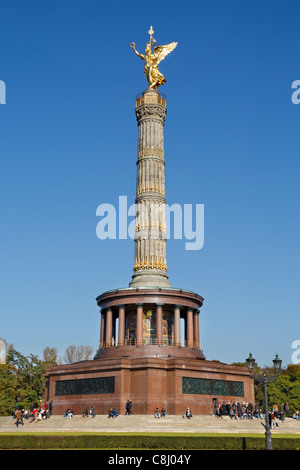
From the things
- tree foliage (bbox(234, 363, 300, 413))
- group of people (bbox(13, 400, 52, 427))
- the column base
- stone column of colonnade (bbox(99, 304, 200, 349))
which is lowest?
group of people (bbox(13, 400, 52, 427))

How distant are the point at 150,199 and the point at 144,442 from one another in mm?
28731

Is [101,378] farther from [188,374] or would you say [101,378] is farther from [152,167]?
[152,167]

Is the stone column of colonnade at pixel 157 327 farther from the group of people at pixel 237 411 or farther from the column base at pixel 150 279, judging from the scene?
the group of people at pixel 237 411

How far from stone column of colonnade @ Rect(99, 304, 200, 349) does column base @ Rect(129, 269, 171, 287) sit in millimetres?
2623

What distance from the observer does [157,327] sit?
3991 centimetres

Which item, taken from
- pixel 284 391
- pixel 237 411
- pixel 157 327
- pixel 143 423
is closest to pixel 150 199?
pixel 157 327

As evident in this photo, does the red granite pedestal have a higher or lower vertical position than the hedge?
higher

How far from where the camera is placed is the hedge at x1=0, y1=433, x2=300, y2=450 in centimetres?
1875

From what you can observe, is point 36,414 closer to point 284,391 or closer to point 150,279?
point 150,279

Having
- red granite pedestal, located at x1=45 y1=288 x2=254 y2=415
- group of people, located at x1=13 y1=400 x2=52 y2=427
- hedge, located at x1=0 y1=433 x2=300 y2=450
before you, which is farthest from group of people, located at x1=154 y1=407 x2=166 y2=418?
hedge, located at x1=0 y1=433 x2=300 y2=450

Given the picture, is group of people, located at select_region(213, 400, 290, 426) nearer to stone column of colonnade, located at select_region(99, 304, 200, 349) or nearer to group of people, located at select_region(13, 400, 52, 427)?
stone column of colonnade, located at select_region(99, 304, 200, 349)

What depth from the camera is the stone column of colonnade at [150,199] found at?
4434 centimetres
